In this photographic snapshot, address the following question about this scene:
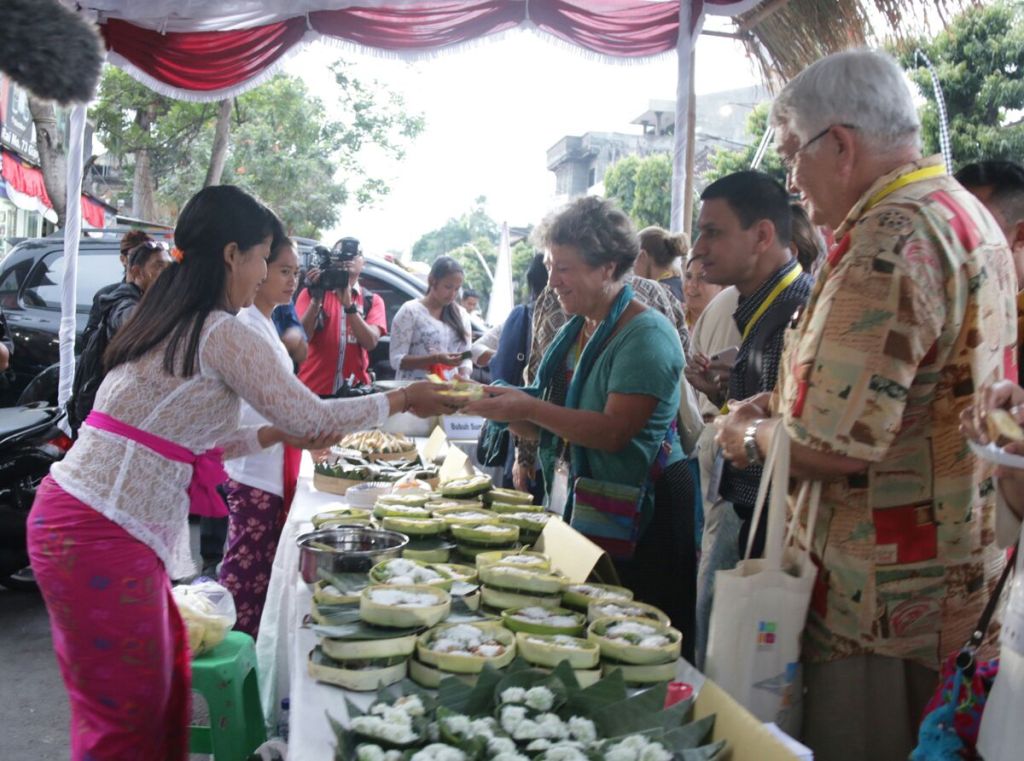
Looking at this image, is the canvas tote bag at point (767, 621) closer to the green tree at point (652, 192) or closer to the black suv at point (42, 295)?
the black suv at point (42, 295)

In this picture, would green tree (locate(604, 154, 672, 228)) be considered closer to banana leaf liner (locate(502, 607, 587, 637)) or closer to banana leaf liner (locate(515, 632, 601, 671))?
banana leaf liner (locate(502, 607, 587, 637))

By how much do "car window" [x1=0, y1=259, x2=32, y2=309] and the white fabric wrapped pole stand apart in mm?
1710

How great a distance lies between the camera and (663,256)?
4.86 metres

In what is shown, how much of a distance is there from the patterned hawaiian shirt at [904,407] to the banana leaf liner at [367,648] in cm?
76

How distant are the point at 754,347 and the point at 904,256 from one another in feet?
3.08

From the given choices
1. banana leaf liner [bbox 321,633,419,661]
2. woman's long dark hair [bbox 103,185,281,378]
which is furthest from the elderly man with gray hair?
woman's long dark hair [bbox 103,185,281,378]

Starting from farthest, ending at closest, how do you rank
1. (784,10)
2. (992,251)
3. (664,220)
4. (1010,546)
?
(664,220), (784,10), (992,251), (1010,546)

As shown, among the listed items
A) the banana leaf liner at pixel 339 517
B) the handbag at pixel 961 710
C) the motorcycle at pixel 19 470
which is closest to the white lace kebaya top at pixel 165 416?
the banana leaf liner at pixel 339 517

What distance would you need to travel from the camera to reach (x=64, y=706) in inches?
145

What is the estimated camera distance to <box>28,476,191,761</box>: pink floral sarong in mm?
2113

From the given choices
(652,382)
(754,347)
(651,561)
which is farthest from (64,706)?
(754,347)

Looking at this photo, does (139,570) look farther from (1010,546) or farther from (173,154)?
(173,154)

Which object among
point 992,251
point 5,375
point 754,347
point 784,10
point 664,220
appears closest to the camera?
point 992,251

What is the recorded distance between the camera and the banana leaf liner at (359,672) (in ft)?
5.25
